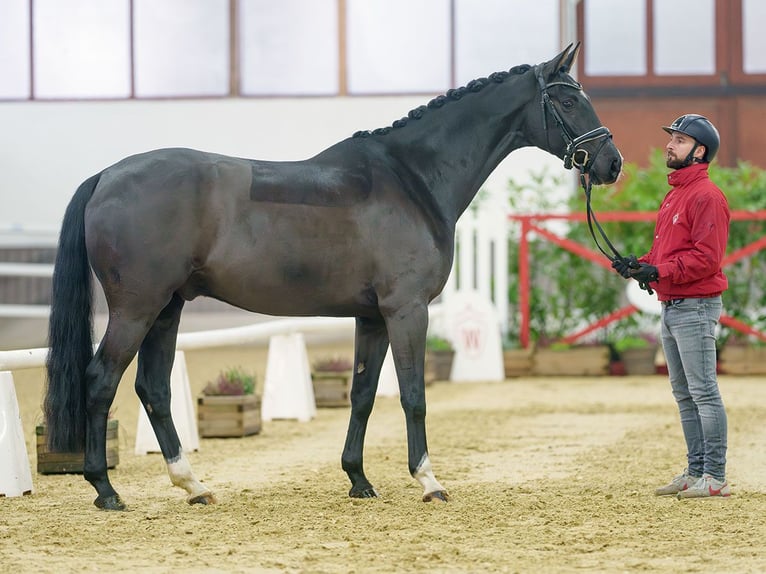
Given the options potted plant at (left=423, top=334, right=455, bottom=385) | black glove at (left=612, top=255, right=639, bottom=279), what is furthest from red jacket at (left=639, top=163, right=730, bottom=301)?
potted plant at (left=423, top=334, right=455, bottom=385)

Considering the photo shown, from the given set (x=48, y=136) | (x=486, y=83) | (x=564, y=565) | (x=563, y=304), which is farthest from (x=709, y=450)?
(x=48, y=136)

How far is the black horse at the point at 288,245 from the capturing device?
5.37m

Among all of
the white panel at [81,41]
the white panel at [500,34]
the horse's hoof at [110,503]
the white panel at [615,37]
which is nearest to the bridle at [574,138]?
the horse's hoof at [110,503]

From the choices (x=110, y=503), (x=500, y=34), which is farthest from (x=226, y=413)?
(x=500, y=34)

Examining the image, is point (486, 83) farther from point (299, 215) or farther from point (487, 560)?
point (487, 560)

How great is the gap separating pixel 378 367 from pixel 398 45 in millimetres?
12510

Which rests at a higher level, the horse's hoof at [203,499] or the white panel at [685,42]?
the white panel at [685,42]

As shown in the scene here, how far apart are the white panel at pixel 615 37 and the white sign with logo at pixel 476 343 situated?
21.0ft

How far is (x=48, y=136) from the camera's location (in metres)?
18.0

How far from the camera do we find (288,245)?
5520mm

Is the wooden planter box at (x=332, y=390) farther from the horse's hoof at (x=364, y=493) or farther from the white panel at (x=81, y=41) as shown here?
the white panel at (x=81, y=41)

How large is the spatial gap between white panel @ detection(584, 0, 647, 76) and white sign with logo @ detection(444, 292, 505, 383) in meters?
6.40

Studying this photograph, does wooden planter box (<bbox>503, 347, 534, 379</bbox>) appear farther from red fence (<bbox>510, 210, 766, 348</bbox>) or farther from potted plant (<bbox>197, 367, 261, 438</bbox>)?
potted plant (<bbox>197, 367, 261, 438</bbox>)

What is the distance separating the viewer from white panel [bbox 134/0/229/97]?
17.9m
